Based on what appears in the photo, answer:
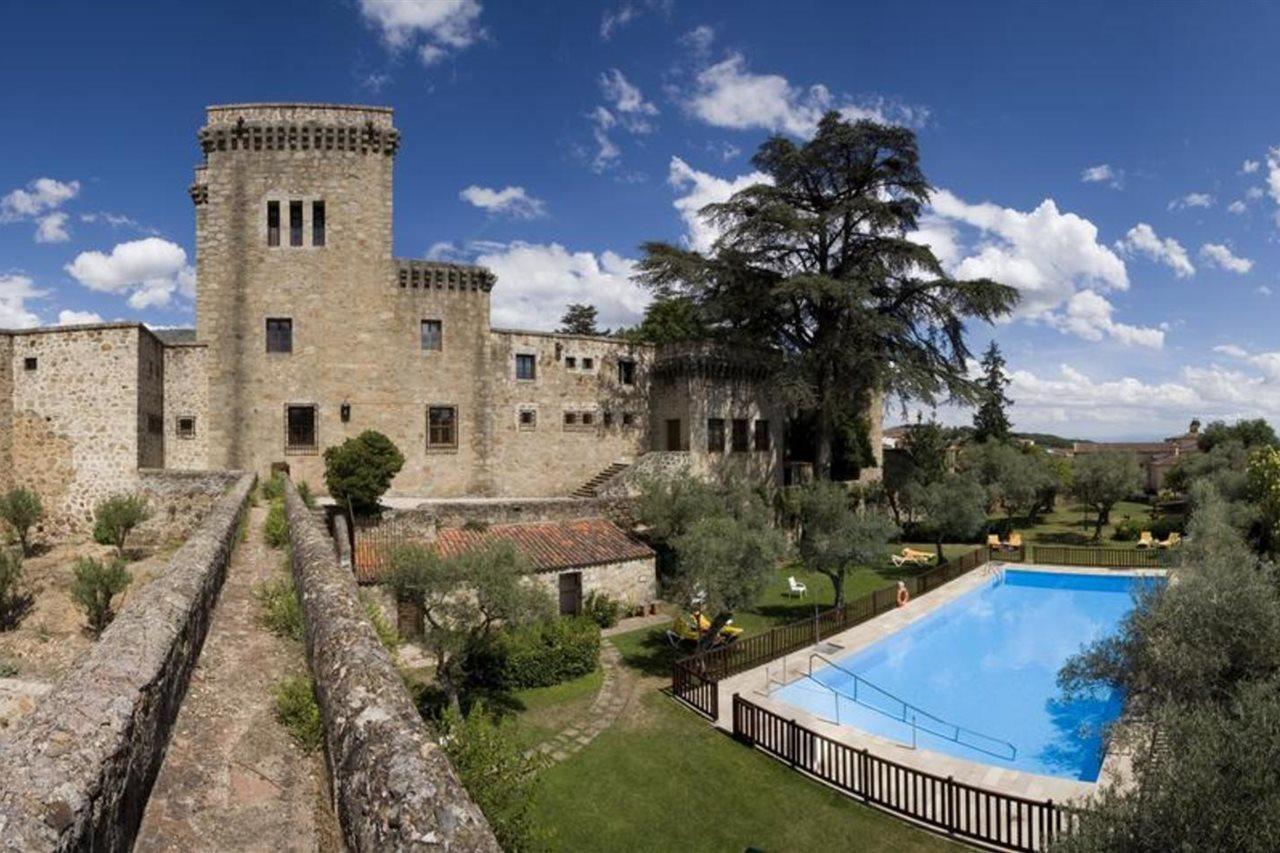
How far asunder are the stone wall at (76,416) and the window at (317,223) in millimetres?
7149

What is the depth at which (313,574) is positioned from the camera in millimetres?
7254

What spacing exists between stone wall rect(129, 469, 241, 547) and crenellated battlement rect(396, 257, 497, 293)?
10.4 m

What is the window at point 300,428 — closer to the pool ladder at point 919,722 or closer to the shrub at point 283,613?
the pool ladder at point 919,722

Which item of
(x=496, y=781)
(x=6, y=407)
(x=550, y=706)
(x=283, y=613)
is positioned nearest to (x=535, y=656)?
(x=550, y=706)

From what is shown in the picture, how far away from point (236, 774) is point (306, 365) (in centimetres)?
2447

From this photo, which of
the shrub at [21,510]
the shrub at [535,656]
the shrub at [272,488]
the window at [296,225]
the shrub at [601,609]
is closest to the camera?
the shrub at [535,656]

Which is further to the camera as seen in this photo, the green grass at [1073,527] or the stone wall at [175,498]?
the green grass at [1073,527]

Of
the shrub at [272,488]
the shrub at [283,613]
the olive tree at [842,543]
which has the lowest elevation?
the olive tree at [842,543]

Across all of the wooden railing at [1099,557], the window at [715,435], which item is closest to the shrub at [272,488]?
the window at [715,435]

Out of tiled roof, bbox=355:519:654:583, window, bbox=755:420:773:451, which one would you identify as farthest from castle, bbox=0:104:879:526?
tiled roof, bbox=355:519:654:583

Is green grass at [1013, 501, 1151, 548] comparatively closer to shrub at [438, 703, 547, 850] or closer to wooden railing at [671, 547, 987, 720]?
wooden railing at [671, 547, 987, 720]

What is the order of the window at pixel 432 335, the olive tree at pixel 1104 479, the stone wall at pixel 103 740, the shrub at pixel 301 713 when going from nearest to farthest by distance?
1. the stone wall at pixel 103 740
2. the shrub at pixel 301 713
3. the window at pixel 432 335
4. the olive tree at pixel 1104 479

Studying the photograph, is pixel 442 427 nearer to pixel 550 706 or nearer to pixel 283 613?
pixel 550 706

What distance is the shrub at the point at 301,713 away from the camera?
4984 millimetres
